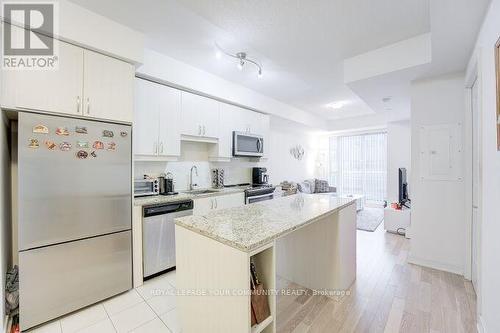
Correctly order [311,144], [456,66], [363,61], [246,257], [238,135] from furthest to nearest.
→ [311,144]
[238,135]
[363,61]
[456,66]
[246,257]

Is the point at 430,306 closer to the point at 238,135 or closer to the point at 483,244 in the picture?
the point at 483,244

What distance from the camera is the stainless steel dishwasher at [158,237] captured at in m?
2.41

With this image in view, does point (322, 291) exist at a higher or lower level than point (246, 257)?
lower

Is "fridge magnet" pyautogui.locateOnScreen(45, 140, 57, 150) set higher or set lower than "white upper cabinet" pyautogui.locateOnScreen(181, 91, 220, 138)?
lower

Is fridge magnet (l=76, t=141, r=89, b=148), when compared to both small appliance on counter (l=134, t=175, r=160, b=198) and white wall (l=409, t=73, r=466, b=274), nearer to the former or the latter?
small appliance on counter (l=134, t=175, r=160, b=198)

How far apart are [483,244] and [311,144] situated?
18.5ft

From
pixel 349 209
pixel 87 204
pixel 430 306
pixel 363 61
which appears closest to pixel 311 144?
pixel 363 61

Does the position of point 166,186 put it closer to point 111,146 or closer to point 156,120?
point 156,120

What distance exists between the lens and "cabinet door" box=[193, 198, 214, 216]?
2891mm

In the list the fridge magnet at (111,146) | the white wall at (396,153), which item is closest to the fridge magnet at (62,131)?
the fridge magnet at (111,146)

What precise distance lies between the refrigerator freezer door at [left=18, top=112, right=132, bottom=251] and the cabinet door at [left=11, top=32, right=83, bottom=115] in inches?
3.8

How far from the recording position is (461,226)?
262 centimetres

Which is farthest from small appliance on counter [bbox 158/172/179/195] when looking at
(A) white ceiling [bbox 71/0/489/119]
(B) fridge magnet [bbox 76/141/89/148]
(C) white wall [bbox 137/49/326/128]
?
(A) white ceiling [bbox 71/0/489/119]

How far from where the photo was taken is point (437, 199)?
9.05ft
